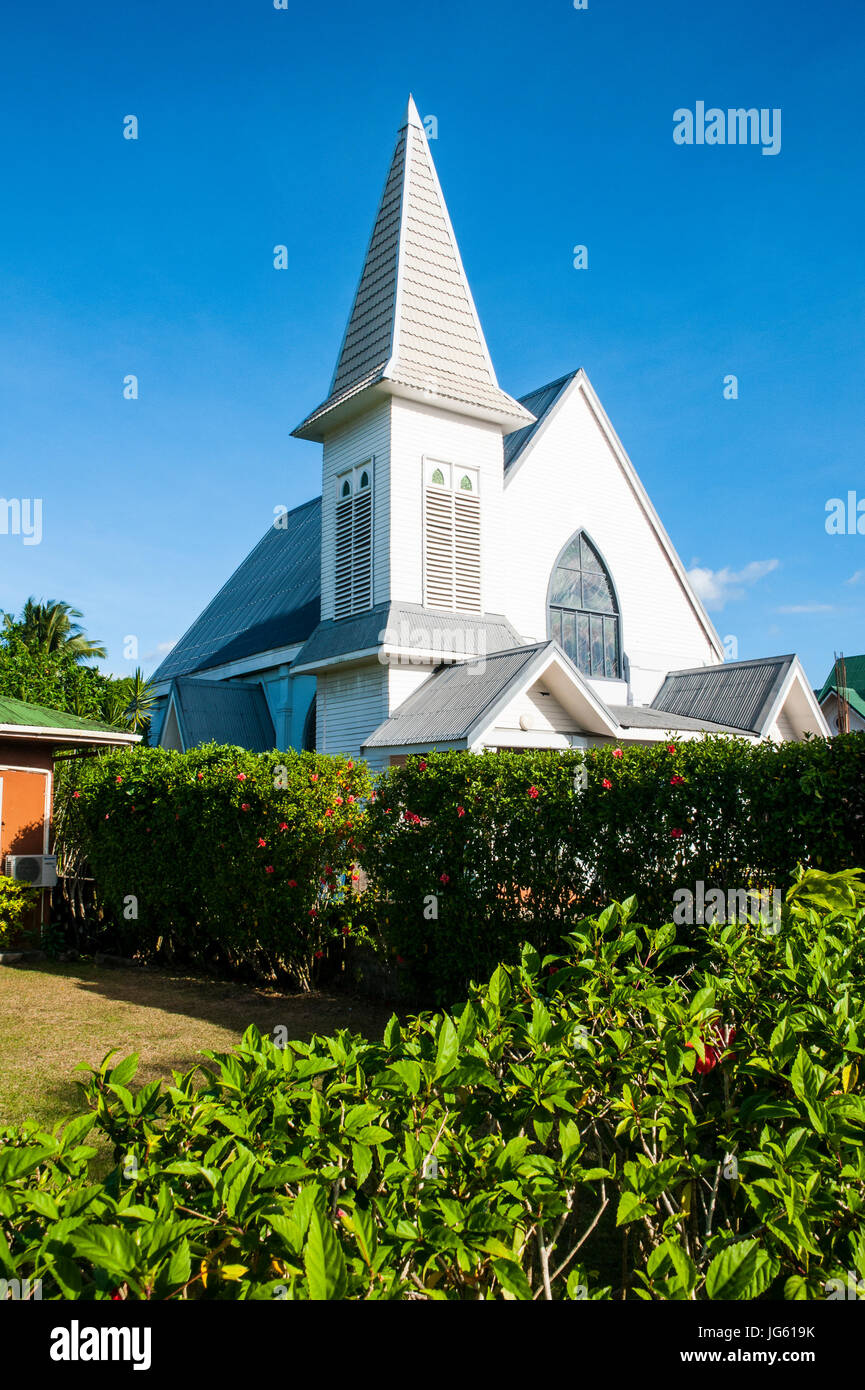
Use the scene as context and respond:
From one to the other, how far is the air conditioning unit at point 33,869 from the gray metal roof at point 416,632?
8.05m

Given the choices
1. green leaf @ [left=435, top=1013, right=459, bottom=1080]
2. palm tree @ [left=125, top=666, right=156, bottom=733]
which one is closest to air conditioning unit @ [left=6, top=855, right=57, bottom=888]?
green leaf @ [left=435, top=1013, right=459, bottom=1080]

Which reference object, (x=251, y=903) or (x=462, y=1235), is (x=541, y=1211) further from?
(x=251, y=903)

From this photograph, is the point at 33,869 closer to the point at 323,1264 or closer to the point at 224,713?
the point at 224,713

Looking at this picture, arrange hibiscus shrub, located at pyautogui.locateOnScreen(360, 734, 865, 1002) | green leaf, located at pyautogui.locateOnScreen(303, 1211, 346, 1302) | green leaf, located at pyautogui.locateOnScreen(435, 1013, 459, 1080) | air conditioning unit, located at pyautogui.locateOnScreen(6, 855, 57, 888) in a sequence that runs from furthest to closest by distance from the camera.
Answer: air conditioning unit, located at pyautogui.locateOnScreen(6, 855, 57, 888)
hibiscus shrub, located at pyautogui.locateOnScreen(360, 734, 865, 1002)
green leaf, located at pyautogui.locateOnScreen(435, 1013, 459, 1080)
green leaf, located at pyautogui.locateOnScreen(303, 1211, 346, 1302)

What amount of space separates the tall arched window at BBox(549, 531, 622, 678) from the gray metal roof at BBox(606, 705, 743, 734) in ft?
6.12

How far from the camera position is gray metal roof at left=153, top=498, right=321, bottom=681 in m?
27.7

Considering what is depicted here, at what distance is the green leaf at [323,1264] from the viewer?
58.6 inches

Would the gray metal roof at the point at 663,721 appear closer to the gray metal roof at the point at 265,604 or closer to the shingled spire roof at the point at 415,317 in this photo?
the shingled spire roof at the point at 415,317

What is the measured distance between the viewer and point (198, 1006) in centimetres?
1044

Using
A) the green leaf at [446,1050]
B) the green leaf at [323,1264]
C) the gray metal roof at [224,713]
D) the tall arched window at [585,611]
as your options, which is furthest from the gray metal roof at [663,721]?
the green leaf at [323,1264]

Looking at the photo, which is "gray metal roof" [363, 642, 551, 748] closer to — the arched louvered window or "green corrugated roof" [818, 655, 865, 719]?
the arched louvered window

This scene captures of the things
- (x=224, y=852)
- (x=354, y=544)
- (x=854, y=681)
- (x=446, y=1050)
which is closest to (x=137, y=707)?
(x=354, y=544)

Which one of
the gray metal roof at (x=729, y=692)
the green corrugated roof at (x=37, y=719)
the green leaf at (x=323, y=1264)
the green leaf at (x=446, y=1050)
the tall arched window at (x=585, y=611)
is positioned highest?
the tall arched window at (x=585, y=611)

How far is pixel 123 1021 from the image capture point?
9641 millimetres
